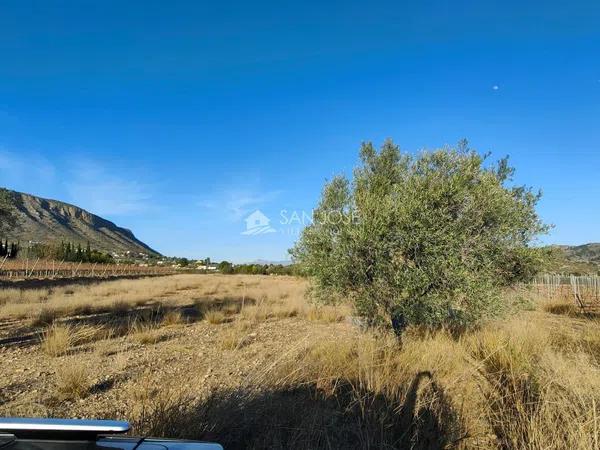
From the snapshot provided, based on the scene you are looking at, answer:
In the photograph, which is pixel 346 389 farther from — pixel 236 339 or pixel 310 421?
pixel 236 339

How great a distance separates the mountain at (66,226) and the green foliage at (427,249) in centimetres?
11251

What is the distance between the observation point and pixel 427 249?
27.0 ft

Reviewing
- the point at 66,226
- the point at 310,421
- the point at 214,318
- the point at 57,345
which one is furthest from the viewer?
the point at 66,226

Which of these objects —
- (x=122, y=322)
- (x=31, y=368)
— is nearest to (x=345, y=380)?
(x=31, y=368)

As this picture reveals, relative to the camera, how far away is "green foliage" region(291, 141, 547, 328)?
27.0ft

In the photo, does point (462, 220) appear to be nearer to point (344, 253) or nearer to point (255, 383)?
point (344, 253)

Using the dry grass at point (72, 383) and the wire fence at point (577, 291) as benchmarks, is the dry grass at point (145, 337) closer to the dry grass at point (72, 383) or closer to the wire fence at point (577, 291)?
the dry grass at point (72, 383)

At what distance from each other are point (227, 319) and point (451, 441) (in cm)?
1291

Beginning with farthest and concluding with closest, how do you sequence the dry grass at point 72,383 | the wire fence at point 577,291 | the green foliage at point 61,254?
the green foliage at point 61,254 < the wire fence at point 577,291 < the dry grass at point 72,383

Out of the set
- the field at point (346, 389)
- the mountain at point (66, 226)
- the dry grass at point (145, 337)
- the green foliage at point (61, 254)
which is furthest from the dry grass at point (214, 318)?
the mountain at point (66, 226)

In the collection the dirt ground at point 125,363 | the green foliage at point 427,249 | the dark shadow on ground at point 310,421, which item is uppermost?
the green foliage at point 427,249

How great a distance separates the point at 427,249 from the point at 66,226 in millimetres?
151839

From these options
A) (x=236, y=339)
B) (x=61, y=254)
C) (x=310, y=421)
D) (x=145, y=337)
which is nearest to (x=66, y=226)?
(x=61, y=254)

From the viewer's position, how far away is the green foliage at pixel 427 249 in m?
8.22
